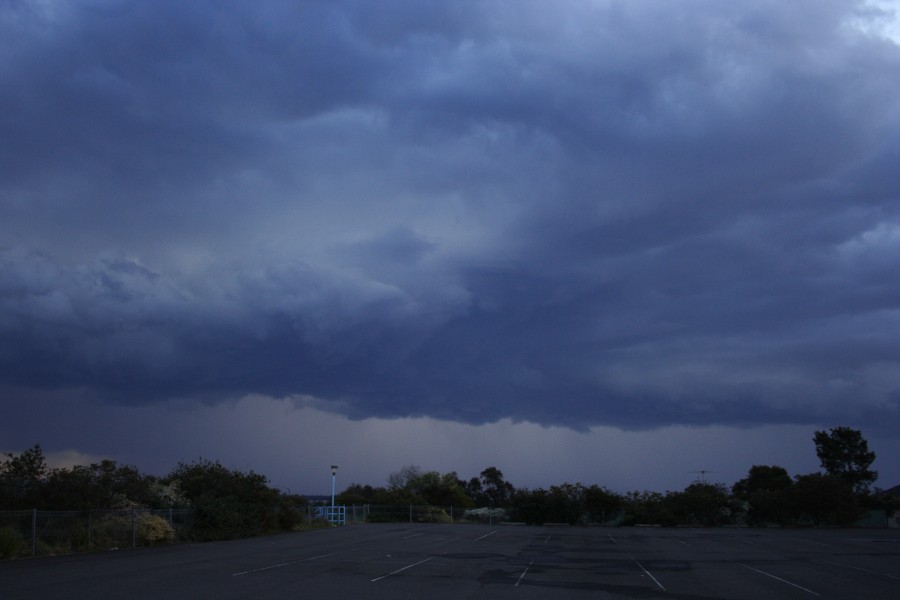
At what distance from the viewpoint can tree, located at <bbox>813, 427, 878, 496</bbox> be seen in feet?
306

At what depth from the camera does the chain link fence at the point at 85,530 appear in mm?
30156

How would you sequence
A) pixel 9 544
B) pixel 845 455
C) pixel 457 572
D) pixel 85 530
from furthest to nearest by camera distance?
pixel 845 455 < pixel 85 530 < pixel 9 544 < pixel 457 572

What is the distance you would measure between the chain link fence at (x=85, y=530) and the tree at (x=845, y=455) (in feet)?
265

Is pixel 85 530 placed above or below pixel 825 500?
above

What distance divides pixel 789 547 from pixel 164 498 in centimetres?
3357

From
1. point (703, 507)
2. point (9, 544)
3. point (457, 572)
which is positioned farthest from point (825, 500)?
point (9, 544)

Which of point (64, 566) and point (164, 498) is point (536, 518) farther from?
point (64, 566)

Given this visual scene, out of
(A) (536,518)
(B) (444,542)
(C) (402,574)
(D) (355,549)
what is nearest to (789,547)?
(B) (444,542)

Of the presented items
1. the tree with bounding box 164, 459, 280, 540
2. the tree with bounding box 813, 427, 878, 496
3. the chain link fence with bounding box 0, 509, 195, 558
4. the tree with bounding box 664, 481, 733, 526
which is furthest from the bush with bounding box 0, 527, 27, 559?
the tree with bounding box 813, 427, 878, 496

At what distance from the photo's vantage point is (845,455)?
9588 cm

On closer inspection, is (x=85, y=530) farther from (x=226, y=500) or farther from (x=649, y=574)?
(x=649, y=574)

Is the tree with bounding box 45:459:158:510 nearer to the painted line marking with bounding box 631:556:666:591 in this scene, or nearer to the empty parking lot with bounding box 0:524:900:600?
the empty parking lot with bounding box 0:524:900:600

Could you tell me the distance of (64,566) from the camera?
2600 cm

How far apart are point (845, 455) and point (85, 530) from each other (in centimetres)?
8944
